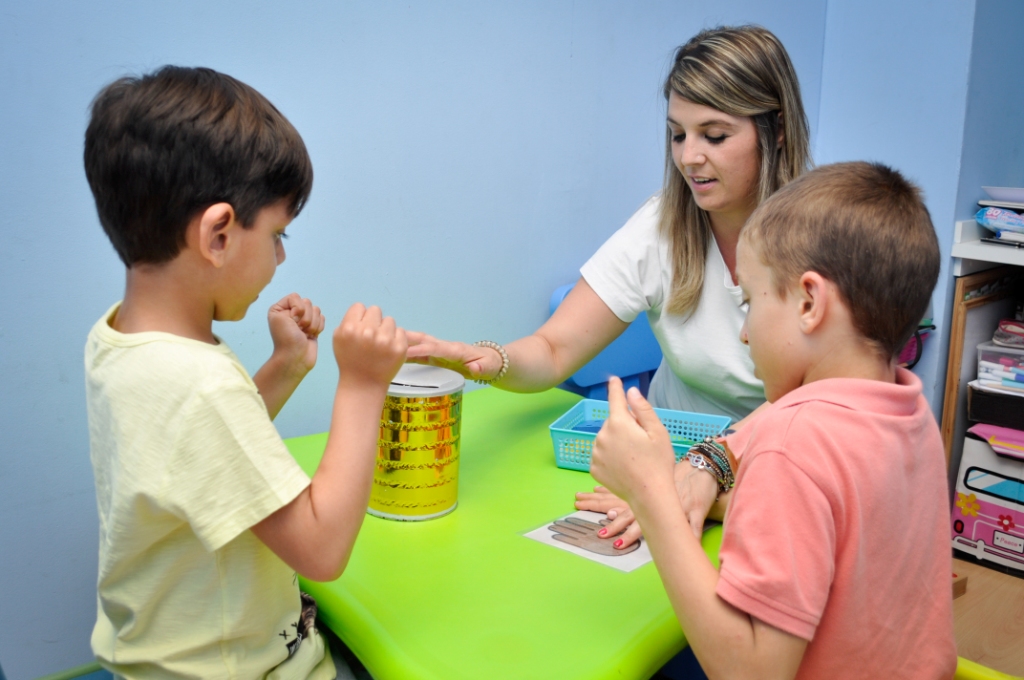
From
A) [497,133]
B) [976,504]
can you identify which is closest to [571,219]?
[497,133]

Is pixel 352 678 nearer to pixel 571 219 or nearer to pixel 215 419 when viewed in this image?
pixel 215 419

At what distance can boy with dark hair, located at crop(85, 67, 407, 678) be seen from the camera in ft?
2.28

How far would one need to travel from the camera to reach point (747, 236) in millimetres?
830

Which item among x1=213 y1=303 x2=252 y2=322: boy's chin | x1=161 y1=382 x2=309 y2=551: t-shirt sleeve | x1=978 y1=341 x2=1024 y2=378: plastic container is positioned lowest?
x1=978 y1=341 x2=1024 y2=378: plastic container

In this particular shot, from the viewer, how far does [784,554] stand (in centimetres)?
66

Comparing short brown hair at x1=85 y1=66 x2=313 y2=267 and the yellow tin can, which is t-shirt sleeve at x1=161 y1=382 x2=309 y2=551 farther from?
the yellow tin can

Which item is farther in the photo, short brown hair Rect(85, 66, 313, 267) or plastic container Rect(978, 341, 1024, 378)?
plastic container Rect(978, 341, 1024, 378)

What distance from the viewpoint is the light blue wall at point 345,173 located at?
1103mm

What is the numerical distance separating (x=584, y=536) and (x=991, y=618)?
157 centimetres

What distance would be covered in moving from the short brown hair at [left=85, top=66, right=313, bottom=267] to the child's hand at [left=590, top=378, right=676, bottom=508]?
41cm

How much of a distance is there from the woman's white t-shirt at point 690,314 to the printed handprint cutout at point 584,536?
50cm

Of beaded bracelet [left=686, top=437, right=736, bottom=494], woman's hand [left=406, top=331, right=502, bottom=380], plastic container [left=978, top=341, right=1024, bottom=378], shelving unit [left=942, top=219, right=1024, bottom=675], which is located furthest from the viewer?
plastic container [left=978, top=341, right=1024, bottom=378]

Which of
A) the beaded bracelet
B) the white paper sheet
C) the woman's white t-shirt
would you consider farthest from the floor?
the white paper sheet

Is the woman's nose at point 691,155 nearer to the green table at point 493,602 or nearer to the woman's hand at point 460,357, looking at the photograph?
the woman's hand at point 460,357
